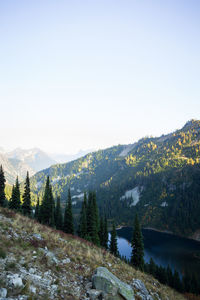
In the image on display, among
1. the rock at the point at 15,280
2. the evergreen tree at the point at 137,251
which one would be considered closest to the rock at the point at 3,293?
the rock at the point at 15,280

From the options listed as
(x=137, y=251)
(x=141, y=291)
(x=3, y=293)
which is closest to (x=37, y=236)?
(x=3, y=293)

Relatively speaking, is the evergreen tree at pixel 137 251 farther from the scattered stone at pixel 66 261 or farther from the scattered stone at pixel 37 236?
the scattered stone at pixel 66 261

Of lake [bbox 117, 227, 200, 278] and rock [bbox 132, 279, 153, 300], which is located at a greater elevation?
rock [bbox 132, 279, 153, 300]

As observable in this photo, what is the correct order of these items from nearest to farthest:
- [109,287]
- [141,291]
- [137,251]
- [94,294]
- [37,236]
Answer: [94,294] → [109,287] → [141,291] → [37,236] → [137,251]

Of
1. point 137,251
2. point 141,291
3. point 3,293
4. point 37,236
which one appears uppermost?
point 3,293

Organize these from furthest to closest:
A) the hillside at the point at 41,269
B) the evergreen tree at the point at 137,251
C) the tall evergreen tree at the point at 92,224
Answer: the tall evergreen tree at the point at 92,224
the evergreen tree at the point at 137,251
the hillside at the point at 41,269

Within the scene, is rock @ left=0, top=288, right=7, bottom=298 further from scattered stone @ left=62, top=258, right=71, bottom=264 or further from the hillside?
scattered stone @ left=62, top=258, right=71, bottom=264

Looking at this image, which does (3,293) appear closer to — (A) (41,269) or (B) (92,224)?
(A) (41,269)

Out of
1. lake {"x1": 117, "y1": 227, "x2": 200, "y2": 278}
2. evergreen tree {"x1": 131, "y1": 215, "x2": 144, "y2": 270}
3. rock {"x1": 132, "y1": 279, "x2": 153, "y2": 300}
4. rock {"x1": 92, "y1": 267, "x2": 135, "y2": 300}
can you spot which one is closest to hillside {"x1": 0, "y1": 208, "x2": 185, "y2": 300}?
rock {"x1": 132, "y1": 279, "x2": 153, "y2": 300}

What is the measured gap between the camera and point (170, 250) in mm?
117562

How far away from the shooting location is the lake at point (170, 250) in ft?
308

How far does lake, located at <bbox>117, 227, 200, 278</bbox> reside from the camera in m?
93.8

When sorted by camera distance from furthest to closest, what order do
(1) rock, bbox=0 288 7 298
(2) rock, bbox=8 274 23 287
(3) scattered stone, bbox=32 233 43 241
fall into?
1. (3) scattered stone, bbox=32 233 43 241
2. (2) rock, bbox=8 274 23 287
3. (1) rock, bbox=0 288 7 298

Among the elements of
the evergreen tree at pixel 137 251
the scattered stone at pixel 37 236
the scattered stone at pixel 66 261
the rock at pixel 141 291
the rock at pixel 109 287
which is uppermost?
the scattered stone at pixel 37 236
